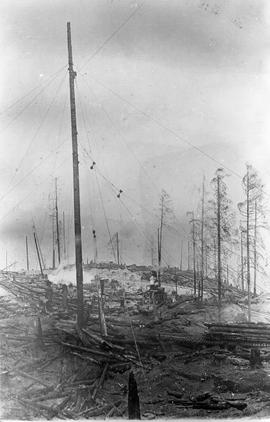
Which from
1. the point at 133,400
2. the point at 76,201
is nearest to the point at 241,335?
the point at 133,400

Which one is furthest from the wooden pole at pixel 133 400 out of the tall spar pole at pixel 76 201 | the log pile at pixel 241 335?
the log pile at pixel 241 335

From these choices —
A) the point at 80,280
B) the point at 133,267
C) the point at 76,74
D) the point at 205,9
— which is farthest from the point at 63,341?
the point at 133,267

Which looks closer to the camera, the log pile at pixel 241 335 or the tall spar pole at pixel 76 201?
the log pile at pixel 241 335

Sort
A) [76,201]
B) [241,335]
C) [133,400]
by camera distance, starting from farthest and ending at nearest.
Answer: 1. [76,201]
2. [241,335]
3. [133,400]

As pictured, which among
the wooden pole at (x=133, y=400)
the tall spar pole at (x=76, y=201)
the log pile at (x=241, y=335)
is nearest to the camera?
the wooden pole at (x=133, y=400)

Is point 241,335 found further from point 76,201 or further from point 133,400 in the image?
point 76,201

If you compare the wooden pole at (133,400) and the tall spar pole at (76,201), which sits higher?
the tall spar pole at (76,201)

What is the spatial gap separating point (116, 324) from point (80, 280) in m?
2.50

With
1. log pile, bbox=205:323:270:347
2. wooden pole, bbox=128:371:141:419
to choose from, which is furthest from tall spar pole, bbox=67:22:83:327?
log pile, bbox=205:323:270:347

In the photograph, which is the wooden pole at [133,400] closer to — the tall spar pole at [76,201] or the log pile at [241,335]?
the tall spar pole at [76,201]

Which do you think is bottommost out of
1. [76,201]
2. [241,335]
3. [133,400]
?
[133,400]

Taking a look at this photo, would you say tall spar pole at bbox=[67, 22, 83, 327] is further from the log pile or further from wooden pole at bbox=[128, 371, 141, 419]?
the log pile

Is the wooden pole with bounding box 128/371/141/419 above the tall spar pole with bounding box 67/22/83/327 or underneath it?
underneath

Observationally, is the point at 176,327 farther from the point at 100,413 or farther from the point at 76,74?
the point at 76,74
